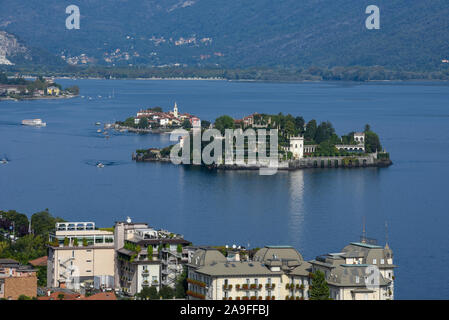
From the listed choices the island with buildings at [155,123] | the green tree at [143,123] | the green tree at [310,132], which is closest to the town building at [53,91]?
the island with buildings at [155,123]

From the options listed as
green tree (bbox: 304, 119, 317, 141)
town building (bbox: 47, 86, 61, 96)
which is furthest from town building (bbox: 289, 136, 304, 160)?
town building (bbox: 47, 86, 61, 96)

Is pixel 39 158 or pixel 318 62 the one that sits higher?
pixel 318 62

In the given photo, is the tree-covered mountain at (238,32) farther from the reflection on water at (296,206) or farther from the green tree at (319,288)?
the green tree at (319,288)

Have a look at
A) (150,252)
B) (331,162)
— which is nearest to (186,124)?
(331,162)

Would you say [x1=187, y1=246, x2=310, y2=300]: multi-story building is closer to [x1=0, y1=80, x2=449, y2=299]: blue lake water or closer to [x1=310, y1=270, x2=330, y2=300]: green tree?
[x1=310, y1=270, x2=330, y2=300]: green tree
